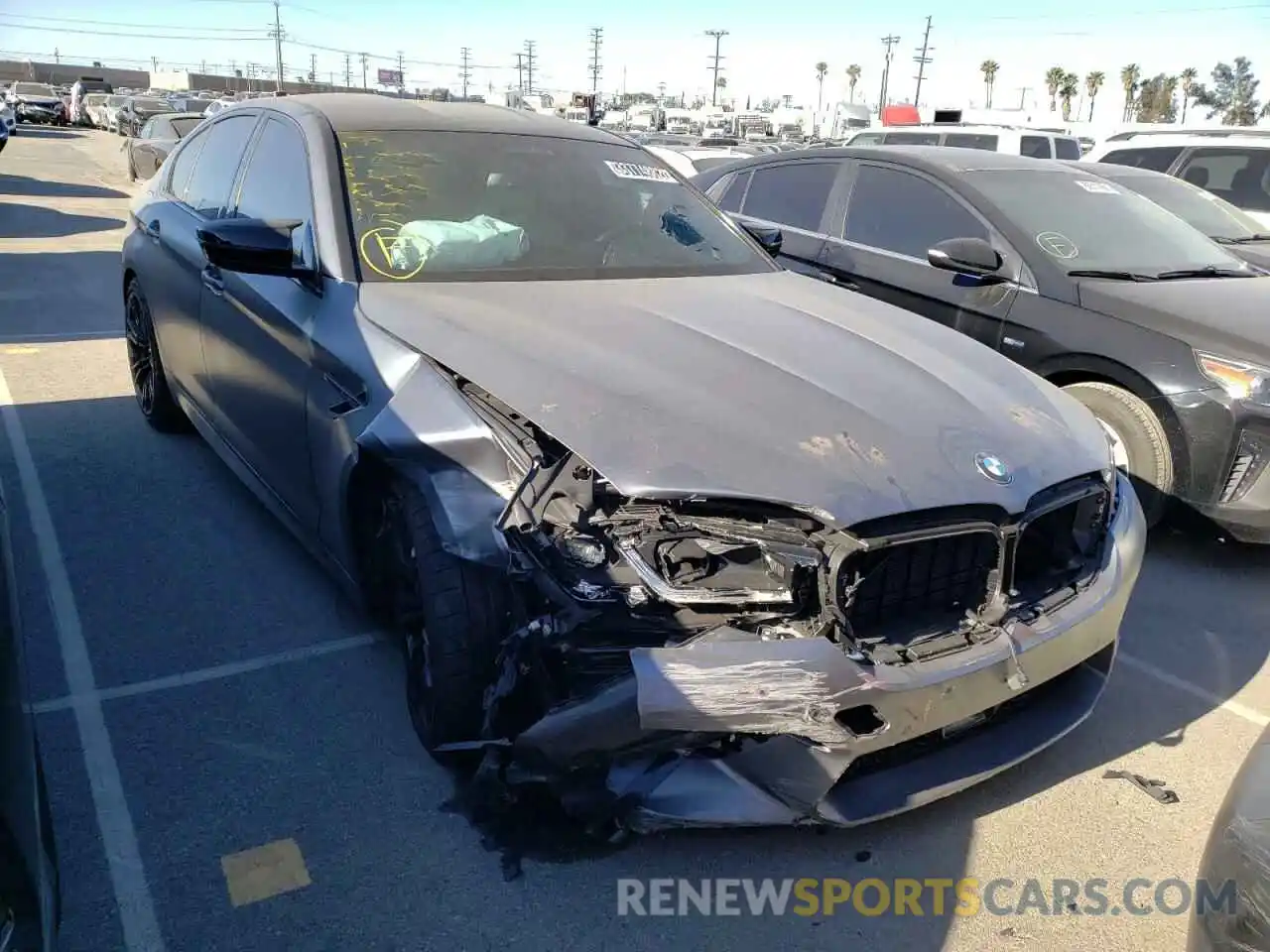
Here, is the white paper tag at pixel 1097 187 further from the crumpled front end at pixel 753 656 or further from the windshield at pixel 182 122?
the windshield at pixel 182 122

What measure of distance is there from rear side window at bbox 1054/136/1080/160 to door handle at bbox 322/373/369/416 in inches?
578

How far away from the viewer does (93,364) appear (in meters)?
6.73

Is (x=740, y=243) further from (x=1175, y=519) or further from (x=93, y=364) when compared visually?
(x=93, y=364)

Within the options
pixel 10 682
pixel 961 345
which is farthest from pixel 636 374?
pixel 10 682

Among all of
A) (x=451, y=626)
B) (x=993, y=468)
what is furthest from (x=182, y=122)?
(x=993, y=468)

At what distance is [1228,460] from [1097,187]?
2.12 metres

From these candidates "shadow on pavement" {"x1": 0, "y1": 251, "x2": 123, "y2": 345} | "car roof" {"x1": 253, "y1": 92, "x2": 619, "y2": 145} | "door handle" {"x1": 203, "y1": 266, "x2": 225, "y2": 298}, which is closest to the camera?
"car roof" {"x1": 253, "y1": 92, "x2": 619, "y2": 145}

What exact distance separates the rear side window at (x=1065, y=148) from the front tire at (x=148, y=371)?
45.1ft

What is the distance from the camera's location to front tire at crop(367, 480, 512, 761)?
256 centimetres

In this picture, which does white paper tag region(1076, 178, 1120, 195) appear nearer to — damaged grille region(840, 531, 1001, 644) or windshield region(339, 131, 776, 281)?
windshield region(339, 131, 776, 281)

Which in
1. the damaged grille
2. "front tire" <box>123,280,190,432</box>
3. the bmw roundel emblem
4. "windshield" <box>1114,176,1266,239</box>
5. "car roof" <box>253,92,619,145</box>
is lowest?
"front tire" <box>123,280,190,432</box>

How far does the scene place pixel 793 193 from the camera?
6.41 m

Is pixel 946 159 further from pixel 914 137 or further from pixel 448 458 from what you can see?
pixel 914 137

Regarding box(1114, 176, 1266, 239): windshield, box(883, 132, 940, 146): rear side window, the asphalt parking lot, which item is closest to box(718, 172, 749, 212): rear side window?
box(1114, 176, 1266, 239): windshield
